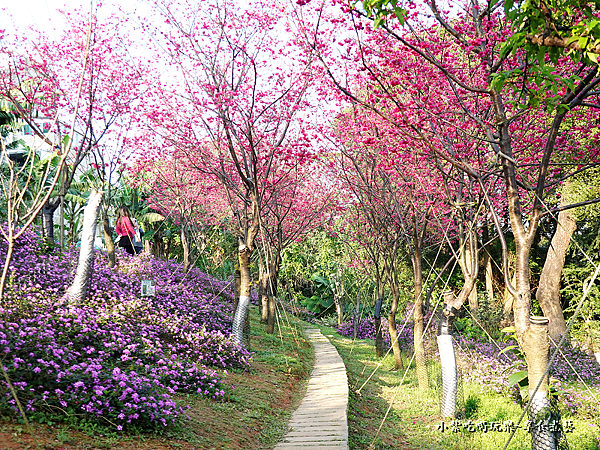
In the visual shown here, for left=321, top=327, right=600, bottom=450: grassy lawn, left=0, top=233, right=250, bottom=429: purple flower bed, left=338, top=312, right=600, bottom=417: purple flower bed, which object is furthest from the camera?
left=338, top=312, right=600, bottom=417: purple flower bed

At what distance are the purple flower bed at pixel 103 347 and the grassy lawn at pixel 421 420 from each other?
2.23m

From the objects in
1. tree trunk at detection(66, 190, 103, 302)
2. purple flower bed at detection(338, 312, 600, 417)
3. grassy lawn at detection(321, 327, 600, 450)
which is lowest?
grassy lawn at detection(321, 327, 600, 450)

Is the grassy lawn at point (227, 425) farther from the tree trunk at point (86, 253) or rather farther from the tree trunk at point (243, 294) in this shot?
the tree trunk at point (86, 253)

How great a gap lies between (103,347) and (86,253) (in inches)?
82.6

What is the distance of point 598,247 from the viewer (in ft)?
47.4

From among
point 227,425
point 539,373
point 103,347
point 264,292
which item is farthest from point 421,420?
point 264,292

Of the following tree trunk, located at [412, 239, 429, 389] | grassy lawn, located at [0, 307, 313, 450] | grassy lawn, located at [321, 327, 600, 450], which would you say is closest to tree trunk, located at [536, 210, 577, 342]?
grassy lawn, located at [321, 327, 600, 450]

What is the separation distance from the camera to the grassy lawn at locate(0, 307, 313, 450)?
4262 mm

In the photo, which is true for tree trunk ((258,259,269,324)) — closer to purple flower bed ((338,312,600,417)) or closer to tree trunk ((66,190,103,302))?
purple flower bed ((338,312,600,417))

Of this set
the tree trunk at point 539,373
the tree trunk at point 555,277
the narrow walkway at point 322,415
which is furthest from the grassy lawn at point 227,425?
the tree trunk at point 555,277

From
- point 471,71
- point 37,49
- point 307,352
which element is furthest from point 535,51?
point 307,352

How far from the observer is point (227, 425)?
6.13 meters

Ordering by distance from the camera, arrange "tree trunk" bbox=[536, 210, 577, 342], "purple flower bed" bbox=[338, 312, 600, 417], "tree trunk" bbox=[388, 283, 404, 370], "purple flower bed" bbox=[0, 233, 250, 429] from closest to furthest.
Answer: "purple flower bed" bbox=[0, 233, 250, 429], "purple flower bed" bbox=[338, 312, 600, 417], "tree trunk" bbox=[388, 283, 404, 370], "tree trunk" bbox=[536, 210, 577, 342]

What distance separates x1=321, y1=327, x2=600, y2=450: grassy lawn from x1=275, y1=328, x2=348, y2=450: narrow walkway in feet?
0.76
